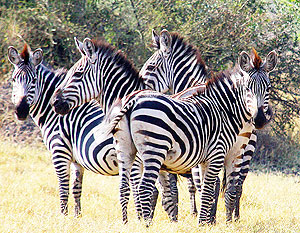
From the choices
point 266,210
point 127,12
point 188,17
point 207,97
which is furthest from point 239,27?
point 207,97

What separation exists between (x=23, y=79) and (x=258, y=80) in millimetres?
3026

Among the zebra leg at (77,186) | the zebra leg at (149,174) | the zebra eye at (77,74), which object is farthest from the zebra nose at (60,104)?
the zebra leg at (149,174)

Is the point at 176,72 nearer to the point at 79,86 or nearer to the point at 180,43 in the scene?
the point at 180,43

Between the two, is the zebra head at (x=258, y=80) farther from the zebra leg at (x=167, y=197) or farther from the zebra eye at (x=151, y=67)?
the zebra eye at (x=151, y=67)

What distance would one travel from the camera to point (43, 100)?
243 inches

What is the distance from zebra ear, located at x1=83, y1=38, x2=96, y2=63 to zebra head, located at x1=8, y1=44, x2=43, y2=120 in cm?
95

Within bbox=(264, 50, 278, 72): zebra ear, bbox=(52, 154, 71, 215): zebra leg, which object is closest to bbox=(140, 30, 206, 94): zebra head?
bbox=(264, 50, 278, 72): zebra ear

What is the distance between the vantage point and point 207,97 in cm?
530

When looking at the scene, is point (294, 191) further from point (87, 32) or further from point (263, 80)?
point (87, 32)

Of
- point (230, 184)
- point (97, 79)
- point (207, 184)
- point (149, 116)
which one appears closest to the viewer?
point (149, 116)

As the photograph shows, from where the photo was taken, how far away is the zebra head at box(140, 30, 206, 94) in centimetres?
664

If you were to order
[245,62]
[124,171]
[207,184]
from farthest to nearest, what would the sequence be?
[245,62] → [207,184] → [124,171]

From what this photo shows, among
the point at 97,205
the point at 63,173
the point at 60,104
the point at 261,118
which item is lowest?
the point at 97,205

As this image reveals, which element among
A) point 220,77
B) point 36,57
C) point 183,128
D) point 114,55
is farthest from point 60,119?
point 220,77
